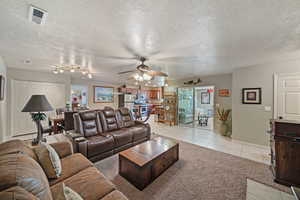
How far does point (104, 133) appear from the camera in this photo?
332 centimetres

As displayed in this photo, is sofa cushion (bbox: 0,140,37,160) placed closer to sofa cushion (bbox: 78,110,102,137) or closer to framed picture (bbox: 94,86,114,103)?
sofa cushion (bbox: 78,110,102,137)

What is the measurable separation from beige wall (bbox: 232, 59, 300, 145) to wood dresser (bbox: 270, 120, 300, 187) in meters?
1.83

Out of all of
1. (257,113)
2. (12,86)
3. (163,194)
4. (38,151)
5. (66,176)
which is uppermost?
(12,86)

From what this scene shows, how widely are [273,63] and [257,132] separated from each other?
6.61 feet

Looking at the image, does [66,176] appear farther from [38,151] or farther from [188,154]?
[188,154]

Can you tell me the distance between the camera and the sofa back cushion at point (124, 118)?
158 inches

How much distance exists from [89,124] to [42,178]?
228cm

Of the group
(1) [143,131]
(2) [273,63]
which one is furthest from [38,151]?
(2) [273,63]

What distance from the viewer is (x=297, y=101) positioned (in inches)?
122

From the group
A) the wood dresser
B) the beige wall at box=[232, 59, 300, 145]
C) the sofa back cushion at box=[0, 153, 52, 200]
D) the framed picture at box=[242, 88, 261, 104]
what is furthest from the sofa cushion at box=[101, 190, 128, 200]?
the framed picture at box=[242, 88, 261, 104]

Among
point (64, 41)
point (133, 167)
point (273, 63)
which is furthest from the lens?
point (273, 63)

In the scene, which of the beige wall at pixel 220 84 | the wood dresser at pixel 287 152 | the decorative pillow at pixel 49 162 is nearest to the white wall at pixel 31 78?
the decorative pillow at pixel 49 162

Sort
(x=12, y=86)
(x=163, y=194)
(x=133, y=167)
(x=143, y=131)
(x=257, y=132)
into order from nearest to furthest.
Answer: (x=163, y=194) → (x=133, y=167) → (x=257, y=132) → (x=143, y=131) → (x=12, y=86)

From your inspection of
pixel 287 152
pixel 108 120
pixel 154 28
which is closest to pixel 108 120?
pixel 108 120
